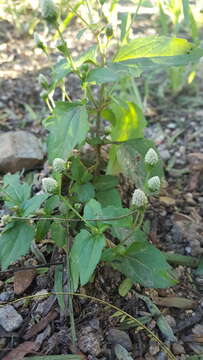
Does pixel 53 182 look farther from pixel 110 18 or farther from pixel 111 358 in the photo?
pixel 110 18

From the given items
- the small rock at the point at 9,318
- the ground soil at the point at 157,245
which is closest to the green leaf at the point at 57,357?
the ground soil at the point at 157,245

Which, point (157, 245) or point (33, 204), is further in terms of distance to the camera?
point (157, 245)

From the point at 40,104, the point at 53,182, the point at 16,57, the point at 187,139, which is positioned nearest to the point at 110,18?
the point at 53,182

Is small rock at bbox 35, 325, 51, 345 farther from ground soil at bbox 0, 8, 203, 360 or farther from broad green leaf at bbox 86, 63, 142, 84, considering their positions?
broad green leaf at bbox 86, 63, 142, 84

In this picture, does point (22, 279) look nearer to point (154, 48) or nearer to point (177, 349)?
point (177, 349)

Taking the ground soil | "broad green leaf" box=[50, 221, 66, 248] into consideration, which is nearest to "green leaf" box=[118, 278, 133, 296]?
the ground soil

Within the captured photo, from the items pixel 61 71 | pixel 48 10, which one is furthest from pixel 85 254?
pixel 48 10

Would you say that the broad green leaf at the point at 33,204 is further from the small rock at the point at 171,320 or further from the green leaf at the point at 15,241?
the small rock at the point at 171,320
